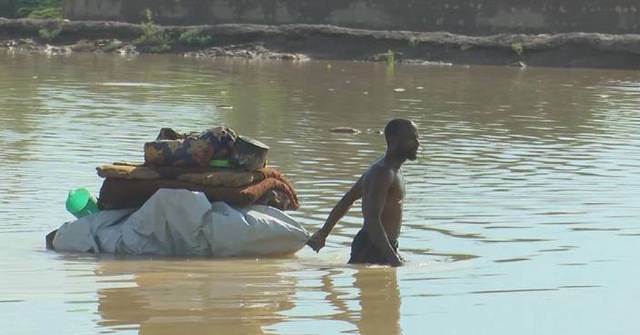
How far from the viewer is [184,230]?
7719 mm

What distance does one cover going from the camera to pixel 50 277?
7043 millimetres

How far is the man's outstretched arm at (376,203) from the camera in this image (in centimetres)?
725

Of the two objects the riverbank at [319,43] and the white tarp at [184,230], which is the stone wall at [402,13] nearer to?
the riverbank at [319,43]

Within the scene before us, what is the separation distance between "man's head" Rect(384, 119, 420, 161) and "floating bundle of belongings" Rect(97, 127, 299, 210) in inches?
35.2

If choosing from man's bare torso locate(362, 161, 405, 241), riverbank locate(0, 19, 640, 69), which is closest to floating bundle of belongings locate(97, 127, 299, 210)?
man's bare torso locate(362, 161, 405, 241)

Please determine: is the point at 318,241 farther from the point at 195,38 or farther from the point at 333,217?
the point at 195,38

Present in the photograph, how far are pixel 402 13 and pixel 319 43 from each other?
3101mm

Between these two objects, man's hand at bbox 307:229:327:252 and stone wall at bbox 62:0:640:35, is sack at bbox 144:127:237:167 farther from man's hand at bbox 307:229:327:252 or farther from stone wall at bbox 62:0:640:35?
stone wall at bbox 62:0:640:35

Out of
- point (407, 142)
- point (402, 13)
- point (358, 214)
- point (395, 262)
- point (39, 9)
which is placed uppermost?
point (407, 142)

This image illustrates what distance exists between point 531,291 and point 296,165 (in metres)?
5.35

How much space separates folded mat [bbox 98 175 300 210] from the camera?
25.5ft

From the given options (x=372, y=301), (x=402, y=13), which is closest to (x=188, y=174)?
(x=372, y=301)

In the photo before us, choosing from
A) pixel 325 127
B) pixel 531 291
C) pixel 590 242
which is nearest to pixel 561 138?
pixel 325 127

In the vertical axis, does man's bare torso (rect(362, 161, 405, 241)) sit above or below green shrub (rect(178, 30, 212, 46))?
above
